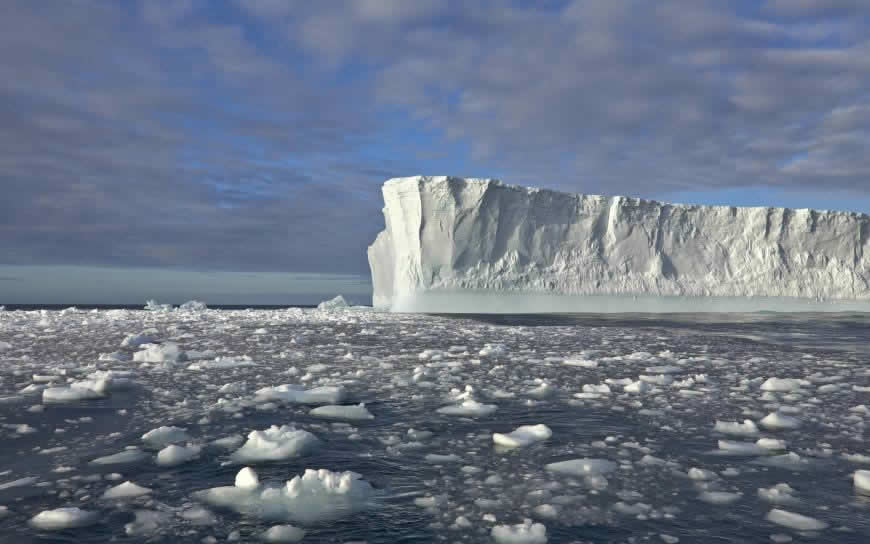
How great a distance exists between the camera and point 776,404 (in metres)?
4.99

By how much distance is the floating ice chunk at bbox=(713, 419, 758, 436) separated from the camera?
4000mm

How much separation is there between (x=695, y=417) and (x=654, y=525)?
239 centimetres

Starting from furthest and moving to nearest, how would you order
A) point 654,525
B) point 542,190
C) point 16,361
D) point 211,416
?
point 542,190
point 16,361
point 211,416
point 654,525

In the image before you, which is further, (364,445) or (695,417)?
(695,417)

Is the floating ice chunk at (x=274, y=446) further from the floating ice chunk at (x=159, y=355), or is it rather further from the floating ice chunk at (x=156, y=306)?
the floating ice chunk at (x=156, y=306)

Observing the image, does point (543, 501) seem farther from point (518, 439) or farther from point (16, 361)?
point (16, 361)

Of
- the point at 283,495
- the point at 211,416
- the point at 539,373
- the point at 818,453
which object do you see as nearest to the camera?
the point at 283,495

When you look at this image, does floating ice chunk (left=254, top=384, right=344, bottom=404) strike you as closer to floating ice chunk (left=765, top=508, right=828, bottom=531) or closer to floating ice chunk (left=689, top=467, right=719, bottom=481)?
floating ice chunk (left=689, top=467, right=719, bottom=481)

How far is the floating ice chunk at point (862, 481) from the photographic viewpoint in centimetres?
284

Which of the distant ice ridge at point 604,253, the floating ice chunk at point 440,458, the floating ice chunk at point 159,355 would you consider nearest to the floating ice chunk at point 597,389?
the floating ice chunk at point 440,458

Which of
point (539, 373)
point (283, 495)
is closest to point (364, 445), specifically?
point (283, 495)

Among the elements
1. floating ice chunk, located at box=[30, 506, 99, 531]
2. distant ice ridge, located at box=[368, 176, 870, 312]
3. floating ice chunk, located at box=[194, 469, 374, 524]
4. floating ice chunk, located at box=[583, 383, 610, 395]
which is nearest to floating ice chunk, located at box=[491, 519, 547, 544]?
floating ice chunk, located at box=[194, 469, 374, 524]

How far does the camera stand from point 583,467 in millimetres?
3143

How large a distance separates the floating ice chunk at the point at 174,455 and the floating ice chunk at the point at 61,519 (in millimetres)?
756
